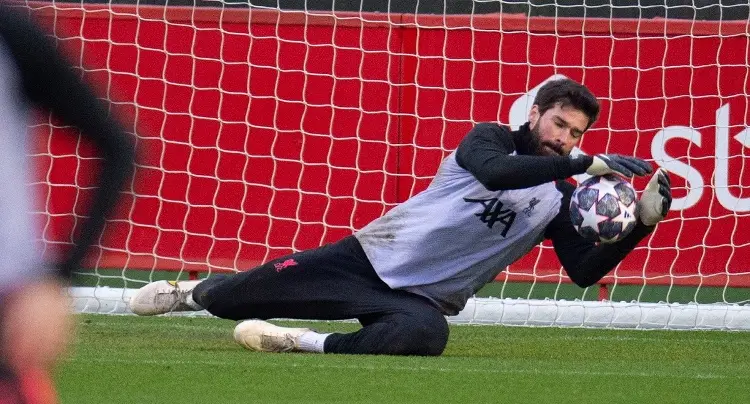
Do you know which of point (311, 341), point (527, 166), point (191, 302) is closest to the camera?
point (527, 166)

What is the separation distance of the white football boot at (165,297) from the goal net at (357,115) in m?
1.74

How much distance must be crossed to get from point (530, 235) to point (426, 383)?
1.18 m

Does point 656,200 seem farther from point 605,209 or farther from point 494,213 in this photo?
point 494,213

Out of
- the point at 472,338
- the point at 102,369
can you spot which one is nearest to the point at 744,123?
the point at 472,338

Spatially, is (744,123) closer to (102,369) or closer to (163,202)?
(163,202)

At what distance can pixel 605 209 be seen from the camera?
568cm

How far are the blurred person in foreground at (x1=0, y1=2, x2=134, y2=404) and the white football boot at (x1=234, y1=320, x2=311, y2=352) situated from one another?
4.01 metres

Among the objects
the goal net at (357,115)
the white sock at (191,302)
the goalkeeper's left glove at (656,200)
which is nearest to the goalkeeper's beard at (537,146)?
the goalkeeper's left glove at (656,200)

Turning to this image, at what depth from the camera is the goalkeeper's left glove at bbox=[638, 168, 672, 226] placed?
5699 mm

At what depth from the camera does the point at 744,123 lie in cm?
833

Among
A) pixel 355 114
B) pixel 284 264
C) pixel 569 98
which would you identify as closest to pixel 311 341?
pixel 284 264

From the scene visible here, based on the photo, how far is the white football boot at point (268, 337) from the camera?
605 centimetres

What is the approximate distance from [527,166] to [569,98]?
0.42m

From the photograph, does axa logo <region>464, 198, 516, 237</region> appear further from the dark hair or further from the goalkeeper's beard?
the dark hair
